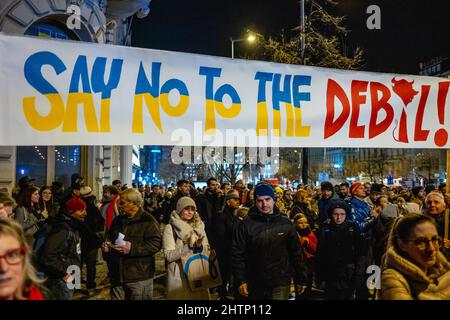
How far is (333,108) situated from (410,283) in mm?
2204

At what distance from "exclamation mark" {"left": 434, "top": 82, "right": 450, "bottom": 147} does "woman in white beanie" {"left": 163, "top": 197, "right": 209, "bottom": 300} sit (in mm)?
2770

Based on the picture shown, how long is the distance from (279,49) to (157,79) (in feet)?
47.8

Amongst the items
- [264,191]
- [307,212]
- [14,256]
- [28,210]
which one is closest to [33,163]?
[28,210]

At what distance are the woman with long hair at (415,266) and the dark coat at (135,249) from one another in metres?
2.65

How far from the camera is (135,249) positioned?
468cm

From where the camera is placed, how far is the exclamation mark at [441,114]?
4738 millimetres

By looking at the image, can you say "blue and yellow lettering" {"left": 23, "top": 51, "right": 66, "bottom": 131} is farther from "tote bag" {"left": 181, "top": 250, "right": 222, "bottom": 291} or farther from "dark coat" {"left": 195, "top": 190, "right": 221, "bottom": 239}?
"dark coat" {"left": 195, "top": 190, "right": 221, "bottom": 239}

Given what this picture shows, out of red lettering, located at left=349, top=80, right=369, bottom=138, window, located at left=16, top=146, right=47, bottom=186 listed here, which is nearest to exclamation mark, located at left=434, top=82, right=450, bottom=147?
red lettering, located at left=349, top=80, right=369, bottom=138

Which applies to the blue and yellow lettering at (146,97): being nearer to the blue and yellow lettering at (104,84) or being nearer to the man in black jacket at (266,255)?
the blue and yellow lettering at (104,84)

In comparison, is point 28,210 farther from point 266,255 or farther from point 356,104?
point 356,104

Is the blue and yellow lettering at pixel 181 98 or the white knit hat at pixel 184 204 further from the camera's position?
the white knit hat at pixel 184 204

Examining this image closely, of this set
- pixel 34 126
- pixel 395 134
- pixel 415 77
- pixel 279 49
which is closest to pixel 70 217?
pixel 34 126

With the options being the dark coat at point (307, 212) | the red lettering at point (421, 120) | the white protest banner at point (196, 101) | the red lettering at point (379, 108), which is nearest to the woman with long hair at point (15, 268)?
the white protest banner at point (196, 101)

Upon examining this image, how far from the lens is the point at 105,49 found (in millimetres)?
3781
